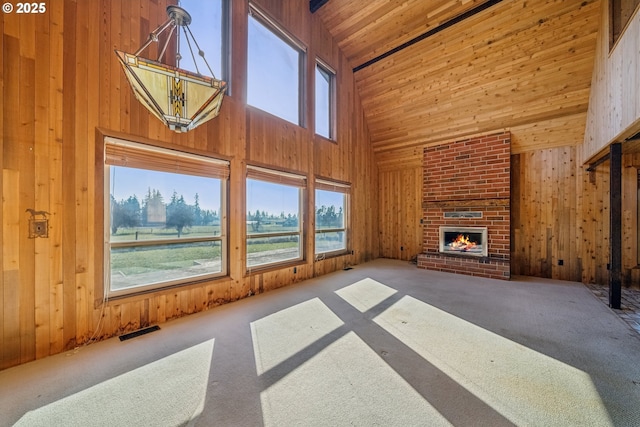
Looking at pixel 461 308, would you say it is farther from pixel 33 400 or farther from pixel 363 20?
pixel 363 20

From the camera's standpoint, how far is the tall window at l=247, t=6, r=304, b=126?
3961 mm

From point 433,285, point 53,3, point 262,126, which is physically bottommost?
point 433,285

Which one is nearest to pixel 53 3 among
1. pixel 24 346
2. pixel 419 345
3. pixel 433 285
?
pixel 24 346

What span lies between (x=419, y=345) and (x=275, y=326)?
1471 millimetres

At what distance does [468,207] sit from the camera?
5.46 m

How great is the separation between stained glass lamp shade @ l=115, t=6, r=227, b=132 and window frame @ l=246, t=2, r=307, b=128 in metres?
1.73

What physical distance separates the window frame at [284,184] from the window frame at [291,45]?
0.98 m

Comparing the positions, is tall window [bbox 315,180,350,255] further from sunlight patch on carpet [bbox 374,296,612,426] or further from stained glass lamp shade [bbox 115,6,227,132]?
stained glass lamp shade [bbox 115,6,227,132]

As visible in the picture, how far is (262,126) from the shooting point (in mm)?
3938

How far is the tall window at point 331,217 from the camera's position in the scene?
205 inches

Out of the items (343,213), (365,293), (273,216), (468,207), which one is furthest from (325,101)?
(365,293)

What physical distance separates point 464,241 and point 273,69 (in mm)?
5265

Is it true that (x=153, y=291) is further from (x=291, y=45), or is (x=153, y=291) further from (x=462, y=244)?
(x=462, y=244)

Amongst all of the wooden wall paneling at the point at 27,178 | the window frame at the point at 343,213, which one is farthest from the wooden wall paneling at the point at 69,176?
the window frame at the point at 343,213
